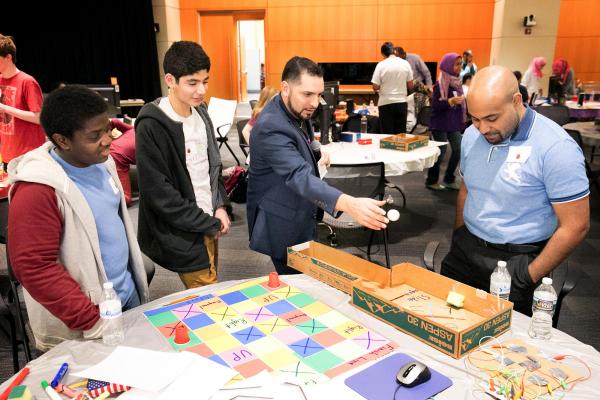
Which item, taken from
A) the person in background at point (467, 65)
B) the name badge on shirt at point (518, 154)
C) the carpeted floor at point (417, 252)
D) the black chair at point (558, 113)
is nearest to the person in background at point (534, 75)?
the person in background at point (467, 65)

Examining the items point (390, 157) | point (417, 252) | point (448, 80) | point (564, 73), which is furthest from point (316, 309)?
point (564, 73)

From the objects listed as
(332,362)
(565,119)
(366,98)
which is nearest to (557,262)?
(332,362)

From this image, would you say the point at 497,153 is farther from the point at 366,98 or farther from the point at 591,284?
the point at 366,98

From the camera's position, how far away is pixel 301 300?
5.73 ft

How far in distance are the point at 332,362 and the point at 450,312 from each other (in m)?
0.51

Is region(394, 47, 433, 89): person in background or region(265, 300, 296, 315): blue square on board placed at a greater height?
region(394, 47, 433, 89): person in background

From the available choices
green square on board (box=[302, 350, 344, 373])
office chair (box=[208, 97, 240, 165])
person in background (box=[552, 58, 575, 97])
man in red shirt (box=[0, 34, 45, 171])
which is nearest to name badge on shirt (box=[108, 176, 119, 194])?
green square on board (box=[302, 350, 344, 373])

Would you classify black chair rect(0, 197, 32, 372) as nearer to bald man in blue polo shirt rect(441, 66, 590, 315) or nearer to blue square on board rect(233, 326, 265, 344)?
blue square on board rect(233, 326, 265, 344)

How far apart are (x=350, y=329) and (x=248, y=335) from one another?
33 centimetres

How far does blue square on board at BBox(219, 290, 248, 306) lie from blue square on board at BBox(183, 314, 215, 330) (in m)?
0.12

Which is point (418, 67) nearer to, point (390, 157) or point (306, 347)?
point (390, 157)

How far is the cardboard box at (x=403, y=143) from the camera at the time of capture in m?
4.36

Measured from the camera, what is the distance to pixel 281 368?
1.36 m

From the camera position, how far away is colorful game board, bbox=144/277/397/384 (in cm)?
138
